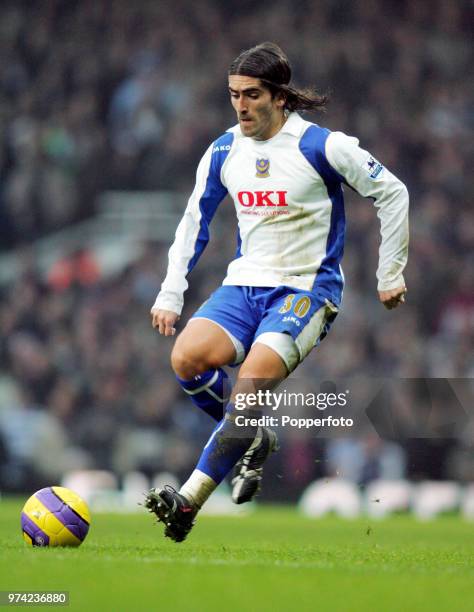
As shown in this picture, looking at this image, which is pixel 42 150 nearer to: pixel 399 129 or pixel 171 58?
pixel 171 58

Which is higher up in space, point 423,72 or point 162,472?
point 423,72

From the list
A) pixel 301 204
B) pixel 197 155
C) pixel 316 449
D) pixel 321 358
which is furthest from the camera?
pixel 197 155

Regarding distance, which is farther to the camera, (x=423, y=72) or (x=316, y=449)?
(x=423, y=72)

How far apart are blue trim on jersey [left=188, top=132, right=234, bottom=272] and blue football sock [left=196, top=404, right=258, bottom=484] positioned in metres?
0.86

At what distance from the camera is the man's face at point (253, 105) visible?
5.95 meters

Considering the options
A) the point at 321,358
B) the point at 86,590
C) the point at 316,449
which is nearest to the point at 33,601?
the point at 86,590

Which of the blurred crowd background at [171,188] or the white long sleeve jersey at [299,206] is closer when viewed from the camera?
the white long sleeve jersey at [299,206]

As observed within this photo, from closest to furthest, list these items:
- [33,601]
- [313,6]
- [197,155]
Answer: [33,601] < [197,155] < [313,6]

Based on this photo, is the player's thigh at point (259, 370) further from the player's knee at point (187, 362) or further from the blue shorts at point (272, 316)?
the player's knee at point (187, 362)

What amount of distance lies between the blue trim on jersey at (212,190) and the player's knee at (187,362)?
0.54 metres

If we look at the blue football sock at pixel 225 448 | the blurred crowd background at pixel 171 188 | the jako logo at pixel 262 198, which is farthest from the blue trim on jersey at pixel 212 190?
the blurred crowd background at pixel 171 188

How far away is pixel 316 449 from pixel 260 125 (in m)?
6.90

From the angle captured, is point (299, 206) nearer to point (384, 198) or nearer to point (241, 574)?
point (384, 198)

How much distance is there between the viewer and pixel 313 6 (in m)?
16.3
